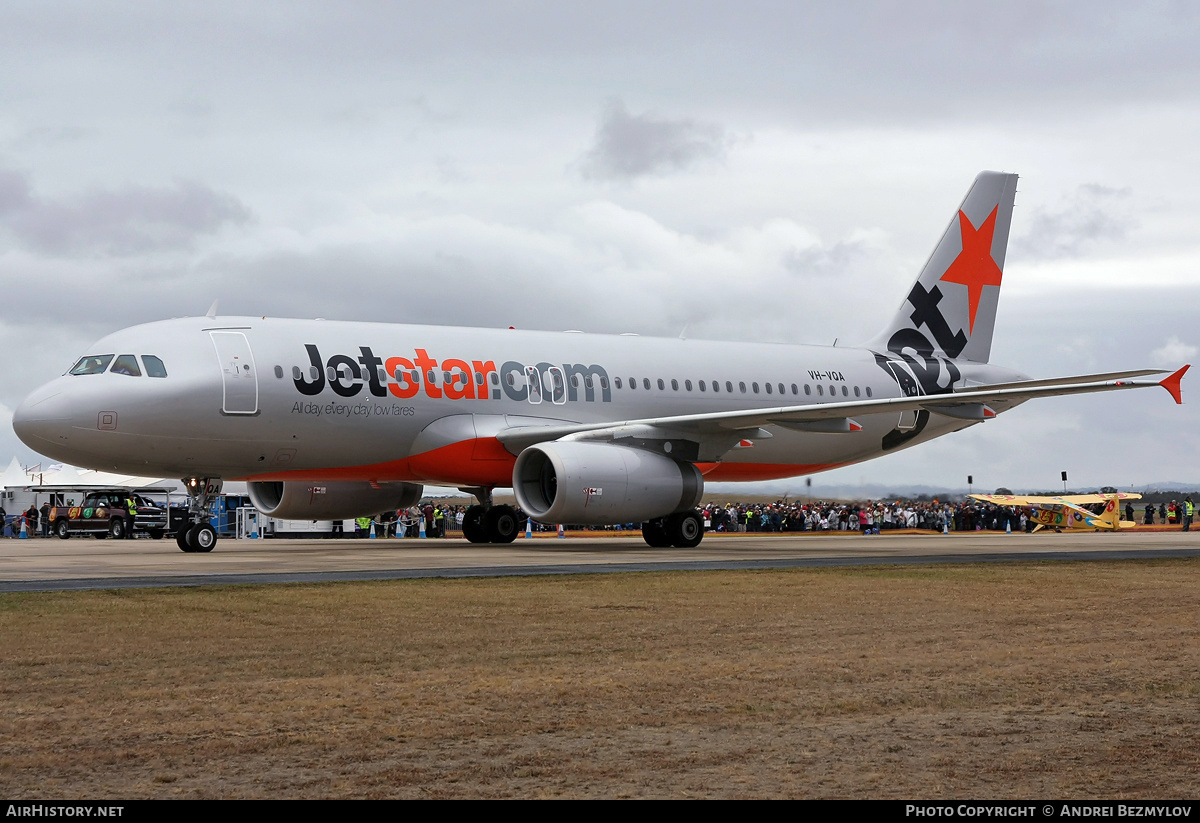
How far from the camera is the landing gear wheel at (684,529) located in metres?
26.1

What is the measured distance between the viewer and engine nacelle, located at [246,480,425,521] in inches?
1104

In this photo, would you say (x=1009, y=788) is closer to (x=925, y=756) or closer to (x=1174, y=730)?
(x=925, y=756)

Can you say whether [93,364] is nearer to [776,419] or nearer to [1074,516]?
[776,419]

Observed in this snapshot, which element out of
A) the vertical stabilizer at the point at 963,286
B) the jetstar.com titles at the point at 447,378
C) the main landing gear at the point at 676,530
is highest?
the vertical stabilizer at the point at 963,286

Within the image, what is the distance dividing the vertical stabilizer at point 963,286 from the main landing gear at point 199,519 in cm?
1754

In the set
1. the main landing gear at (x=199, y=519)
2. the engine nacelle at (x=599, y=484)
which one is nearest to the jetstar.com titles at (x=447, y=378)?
the engine nacelle at (x=599, y=484)

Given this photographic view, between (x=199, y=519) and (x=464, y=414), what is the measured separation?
549cm

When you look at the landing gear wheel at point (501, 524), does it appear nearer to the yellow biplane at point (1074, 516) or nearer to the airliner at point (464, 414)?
the airliner at point (464, 414)

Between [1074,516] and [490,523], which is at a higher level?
[490,523]

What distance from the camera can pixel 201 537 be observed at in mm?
24156

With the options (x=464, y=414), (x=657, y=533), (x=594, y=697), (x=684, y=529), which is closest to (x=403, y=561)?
(x=464, y=414)

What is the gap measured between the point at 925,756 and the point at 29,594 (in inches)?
422

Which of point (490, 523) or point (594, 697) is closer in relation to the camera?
point (594, 697)

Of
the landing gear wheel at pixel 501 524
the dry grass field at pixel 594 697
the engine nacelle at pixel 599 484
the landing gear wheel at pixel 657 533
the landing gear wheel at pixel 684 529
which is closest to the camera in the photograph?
the dry grass field at pixel 594 697
